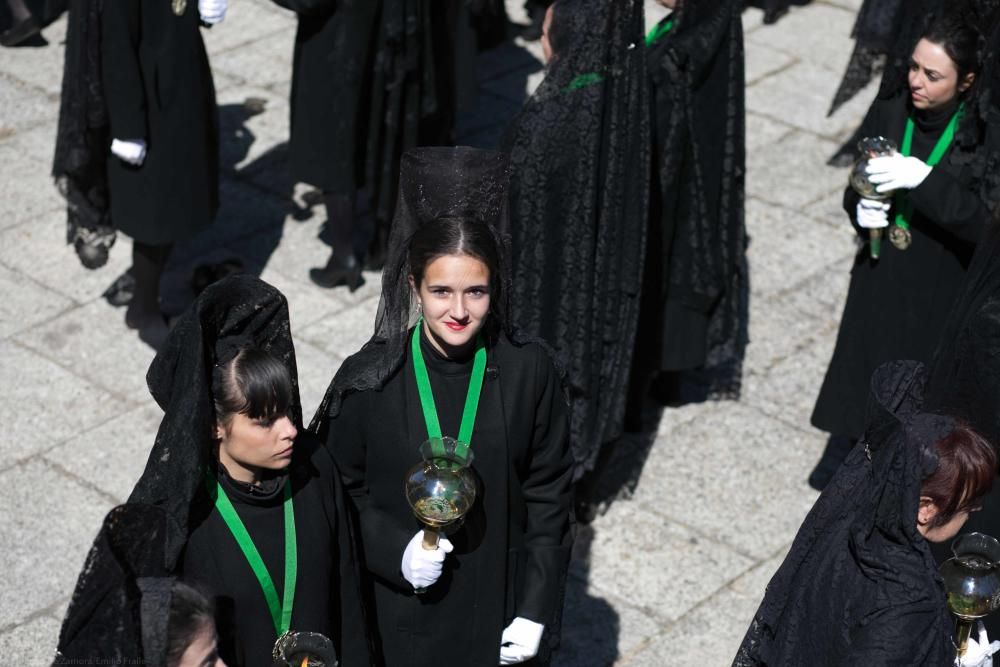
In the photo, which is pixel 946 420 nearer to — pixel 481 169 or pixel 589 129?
pixel 481 169

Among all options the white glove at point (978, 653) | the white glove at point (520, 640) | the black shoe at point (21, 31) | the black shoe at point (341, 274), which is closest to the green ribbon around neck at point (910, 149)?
the white glove at point (978, 653)

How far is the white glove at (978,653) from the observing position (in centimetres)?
389

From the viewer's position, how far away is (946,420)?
360 cm

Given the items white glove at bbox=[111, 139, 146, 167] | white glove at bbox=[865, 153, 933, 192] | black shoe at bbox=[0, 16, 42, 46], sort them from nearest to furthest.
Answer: white glove at bbox=[865, 153, 933, 192] → white glove at bbox=[111, 139, 146, 167] → black shoe at bbox=[0, 16, 42, 46]

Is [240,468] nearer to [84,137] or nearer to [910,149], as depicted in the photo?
[910,149]

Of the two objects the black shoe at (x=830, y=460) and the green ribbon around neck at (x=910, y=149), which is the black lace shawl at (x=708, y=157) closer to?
the black shoe at (x=830, y=460)

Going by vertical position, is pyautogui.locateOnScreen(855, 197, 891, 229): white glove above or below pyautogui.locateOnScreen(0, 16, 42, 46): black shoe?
above

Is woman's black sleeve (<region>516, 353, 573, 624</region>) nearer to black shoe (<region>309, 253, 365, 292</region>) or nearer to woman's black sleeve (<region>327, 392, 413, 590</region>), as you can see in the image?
woman's black sleeve (<region>327, 392, 413, 590</region>)

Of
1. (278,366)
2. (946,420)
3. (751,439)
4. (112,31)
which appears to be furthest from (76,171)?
(946,420)

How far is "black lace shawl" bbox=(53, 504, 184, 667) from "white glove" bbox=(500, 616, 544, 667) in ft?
4.02

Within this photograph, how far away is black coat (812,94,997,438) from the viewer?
18.0 ft

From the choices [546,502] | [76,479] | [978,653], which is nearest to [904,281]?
[978,653]

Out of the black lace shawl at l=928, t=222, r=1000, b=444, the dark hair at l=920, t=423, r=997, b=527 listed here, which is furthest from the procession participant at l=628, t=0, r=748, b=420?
the dark hair at l=920, t=423, r=997, b=527

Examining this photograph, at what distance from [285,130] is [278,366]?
5.42 metres
